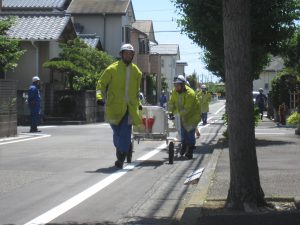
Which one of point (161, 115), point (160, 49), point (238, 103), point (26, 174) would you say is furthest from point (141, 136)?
point (160, 49)

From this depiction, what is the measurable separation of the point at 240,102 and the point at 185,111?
251 inches

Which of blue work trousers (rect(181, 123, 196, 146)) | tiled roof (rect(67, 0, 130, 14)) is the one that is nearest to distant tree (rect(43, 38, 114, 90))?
tiled roof (rect(67, 0, 130, 14))

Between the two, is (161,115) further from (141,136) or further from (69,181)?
(69,181)

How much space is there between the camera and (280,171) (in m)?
9.66

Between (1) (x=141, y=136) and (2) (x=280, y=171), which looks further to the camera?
(1) (x=141, y=136)

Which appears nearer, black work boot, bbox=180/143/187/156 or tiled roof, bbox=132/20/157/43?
black work boot, bbox=180/143/187/156

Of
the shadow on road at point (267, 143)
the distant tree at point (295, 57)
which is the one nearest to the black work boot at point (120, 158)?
the shadow on road at point (267, 143)

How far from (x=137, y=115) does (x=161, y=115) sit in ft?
4.96

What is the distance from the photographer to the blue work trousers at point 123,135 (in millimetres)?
10727

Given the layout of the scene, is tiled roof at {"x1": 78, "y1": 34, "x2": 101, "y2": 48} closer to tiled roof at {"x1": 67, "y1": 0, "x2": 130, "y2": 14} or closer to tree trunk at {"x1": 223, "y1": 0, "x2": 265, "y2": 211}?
tiled roof at {"x1": 67, "y1": 0, "x2": 130, "y2": 14}

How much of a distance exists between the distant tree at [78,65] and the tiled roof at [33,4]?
12925 mm

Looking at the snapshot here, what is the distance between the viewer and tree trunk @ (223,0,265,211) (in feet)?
20.6

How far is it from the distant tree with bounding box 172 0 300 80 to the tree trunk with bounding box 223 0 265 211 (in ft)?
27.1

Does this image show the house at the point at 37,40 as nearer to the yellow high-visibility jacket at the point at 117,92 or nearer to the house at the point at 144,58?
the house at the point at 144,58
